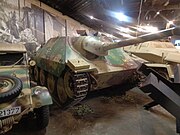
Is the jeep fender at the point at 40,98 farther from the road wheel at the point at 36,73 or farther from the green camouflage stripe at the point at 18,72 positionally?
the road wheel at the point at 36,73

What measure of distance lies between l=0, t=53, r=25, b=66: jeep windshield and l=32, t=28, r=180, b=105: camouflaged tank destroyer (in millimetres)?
1055

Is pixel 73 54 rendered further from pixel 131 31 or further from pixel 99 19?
pixel 131 31

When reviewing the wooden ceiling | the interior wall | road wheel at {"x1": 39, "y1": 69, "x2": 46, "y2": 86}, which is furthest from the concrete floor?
the interior wall

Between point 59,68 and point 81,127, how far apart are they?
161 centimetres

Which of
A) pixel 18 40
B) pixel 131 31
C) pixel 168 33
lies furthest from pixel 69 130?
pixel 131 31

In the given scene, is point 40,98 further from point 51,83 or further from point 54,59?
point 51,83

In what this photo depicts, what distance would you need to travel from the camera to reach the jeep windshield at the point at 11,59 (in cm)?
372

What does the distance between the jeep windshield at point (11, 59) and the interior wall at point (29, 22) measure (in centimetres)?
439

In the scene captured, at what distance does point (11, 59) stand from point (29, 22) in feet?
20.7

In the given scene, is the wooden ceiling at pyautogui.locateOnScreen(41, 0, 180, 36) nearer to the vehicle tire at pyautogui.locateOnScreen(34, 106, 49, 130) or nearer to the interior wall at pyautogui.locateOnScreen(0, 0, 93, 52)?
the interior wall at pyautogui.locateOnScreen(0, 0, 93, 52)

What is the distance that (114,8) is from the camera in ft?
29.6

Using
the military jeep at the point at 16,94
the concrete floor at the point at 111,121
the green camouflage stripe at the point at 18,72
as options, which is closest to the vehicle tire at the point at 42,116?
the military jeep at the point at 16,94

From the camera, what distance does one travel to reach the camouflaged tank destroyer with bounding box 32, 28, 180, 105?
4293 millimetres

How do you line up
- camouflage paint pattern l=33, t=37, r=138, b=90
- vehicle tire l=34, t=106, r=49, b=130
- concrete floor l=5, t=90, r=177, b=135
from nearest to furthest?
vehicle tire l=34, t=106, r=49, b=130, concrete floor l=5, t=90, r=177, b=135, camouflage paint pattern l=33, t=37, r=138, b=90
